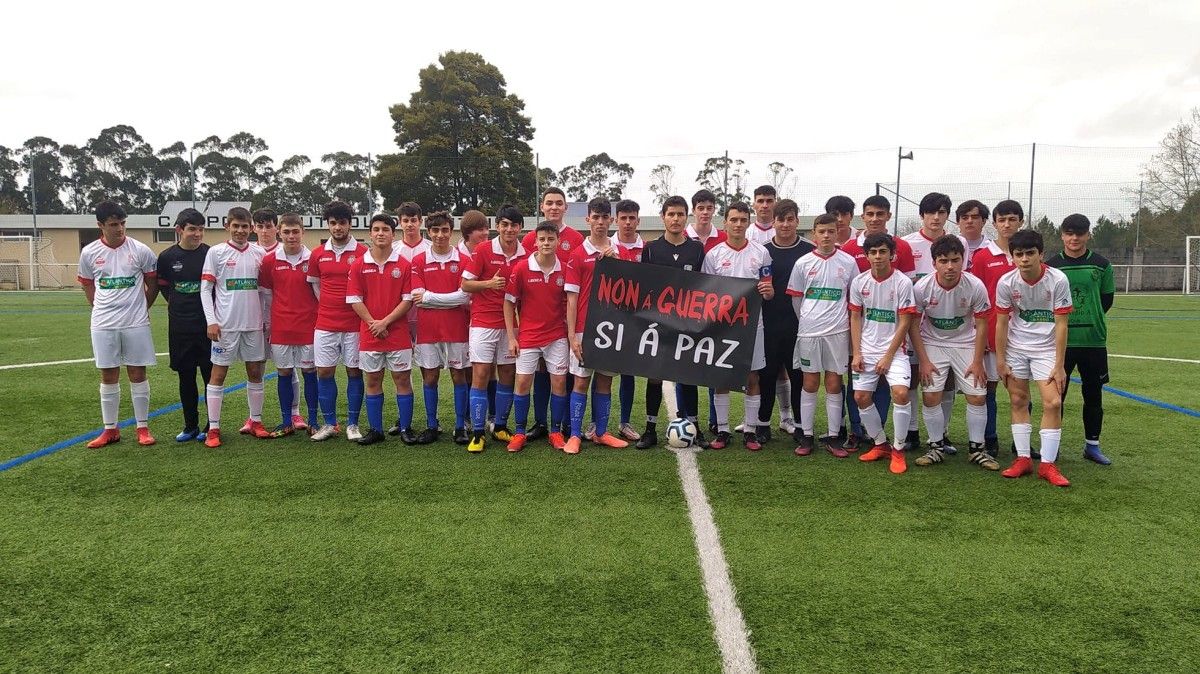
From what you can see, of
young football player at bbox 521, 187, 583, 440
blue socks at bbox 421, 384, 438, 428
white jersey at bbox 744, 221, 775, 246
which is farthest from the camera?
white jersey at bbox 744, 221, 775, 246

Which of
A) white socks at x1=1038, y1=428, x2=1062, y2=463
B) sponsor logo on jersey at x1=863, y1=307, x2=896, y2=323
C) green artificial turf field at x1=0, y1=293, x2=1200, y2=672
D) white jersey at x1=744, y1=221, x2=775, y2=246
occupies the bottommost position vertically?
green artificial turf field at x1=0, y1=293, x2=1200, y2=672

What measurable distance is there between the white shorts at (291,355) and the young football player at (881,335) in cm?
463

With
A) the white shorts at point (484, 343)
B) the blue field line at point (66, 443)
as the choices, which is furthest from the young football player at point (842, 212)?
the blue field line at point (66, 443)

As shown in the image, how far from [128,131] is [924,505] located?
8975 cm

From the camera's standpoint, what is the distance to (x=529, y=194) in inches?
1428

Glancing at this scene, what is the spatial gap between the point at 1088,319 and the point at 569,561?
14.8ft

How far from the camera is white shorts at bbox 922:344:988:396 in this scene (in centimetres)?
516

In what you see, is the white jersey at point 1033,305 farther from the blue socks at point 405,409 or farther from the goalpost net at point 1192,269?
the goalpost net at point 1192,269

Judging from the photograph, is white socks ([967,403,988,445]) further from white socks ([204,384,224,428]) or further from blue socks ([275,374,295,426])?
white socks ([204,384,224,428])

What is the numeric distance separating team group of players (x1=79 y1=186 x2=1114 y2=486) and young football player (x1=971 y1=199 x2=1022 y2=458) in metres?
0.02

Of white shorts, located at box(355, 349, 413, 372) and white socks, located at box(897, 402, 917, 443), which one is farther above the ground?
white shorts, located at box(355, 349, 413, 372)

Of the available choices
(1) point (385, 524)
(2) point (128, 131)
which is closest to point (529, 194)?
(1) point (385, 524)

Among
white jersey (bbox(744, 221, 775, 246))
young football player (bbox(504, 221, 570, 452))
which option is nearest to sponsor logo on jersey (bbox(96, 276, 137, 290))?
young football player (bbox(504, 221, 570, 452))

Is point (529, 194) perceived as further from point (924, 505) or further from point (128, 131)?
point (128, 131)
